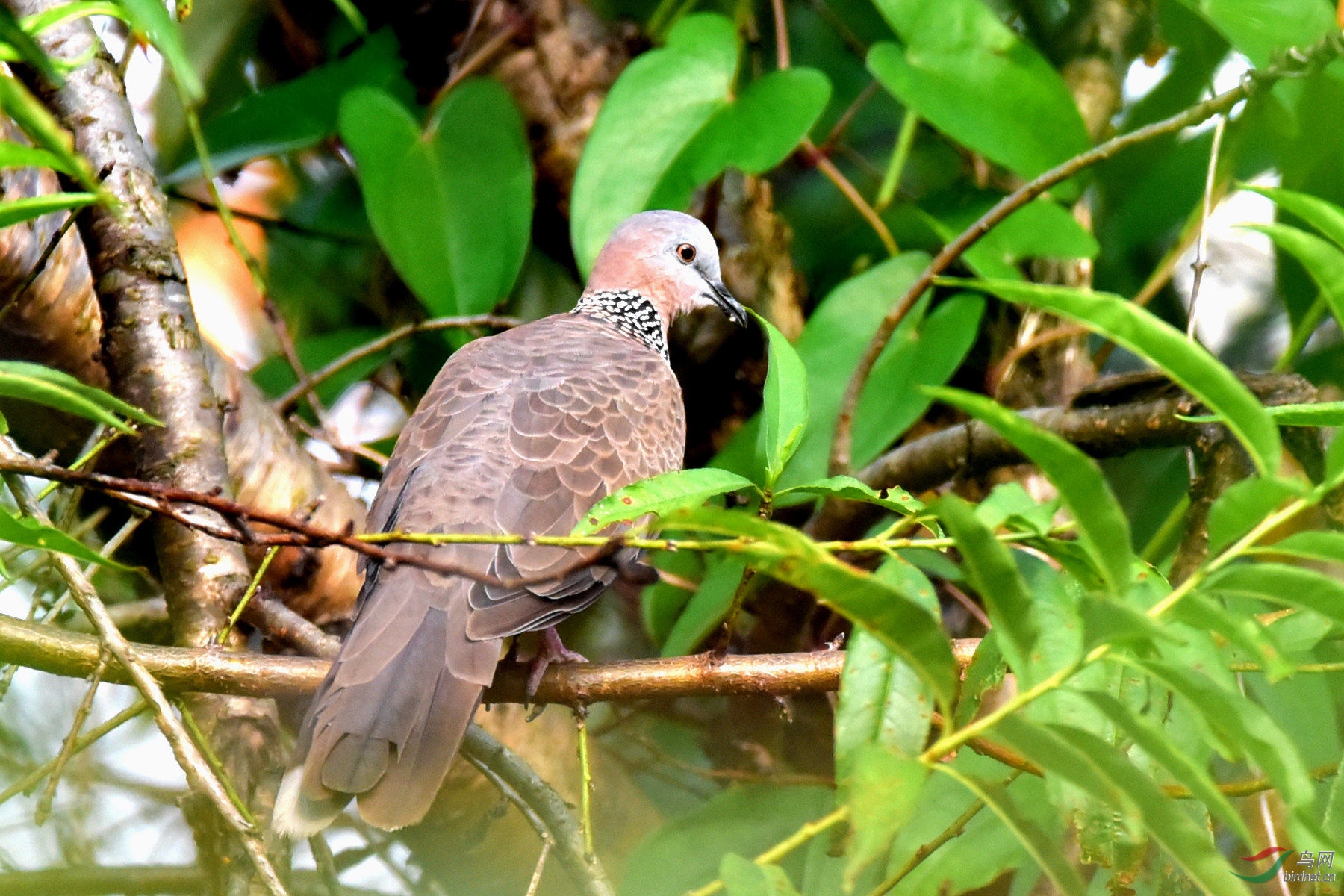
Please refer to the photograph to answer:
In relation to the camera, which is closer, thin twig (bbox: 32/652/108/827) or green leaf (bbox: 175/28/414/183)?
thin twig (bbox: 32/652/108/827)

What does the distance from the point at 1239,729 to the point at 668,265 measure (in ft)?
6.33

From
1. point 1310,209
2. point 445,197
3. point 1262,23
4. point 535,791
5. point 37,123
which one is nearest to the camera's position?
point 37,123

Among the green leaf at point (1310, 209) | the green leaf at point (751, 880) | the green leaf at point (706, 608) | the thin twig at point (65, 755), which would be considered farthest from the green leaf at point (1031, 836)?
the green leaf at point (706, 608)

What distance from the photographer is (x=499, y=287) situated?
236 cm

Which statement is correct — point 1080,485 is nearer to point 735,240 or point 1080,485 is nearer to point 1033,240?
point 1033,240

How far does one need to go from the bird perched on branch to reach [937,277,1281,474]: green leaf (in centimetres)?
49

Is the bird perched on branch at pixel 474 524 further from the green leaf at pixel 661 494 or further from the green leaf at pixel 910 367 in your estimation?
the green leaf at pixel 910 367

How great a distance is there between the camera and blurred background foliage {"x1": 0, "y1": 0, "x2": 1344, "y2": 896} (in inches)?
83.1

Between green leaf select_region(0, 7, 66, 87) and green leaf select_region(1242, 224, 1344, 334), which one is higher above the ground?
green leaf select_region(0, 7, 66, 87)

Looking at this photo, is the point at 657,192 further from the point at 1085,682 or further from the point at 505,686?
the point at 1085,682

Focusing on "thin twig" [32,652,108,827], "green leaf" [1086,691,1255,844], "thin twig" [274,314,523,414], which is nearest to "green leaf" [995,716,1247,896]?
"green leaf" [1086,691,1255,844]

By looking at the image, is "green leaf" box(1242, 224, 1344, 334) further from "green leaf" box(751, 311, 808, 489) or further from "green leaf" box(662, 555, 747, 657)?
"green leaf" box(662, 555, 747, 657)

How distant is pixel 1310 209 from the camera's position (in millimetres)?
956

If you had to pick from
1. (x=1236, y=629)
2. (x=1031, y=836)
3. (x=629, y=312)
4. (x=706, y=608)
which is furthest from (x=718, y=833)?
(x=1236, y=629)
